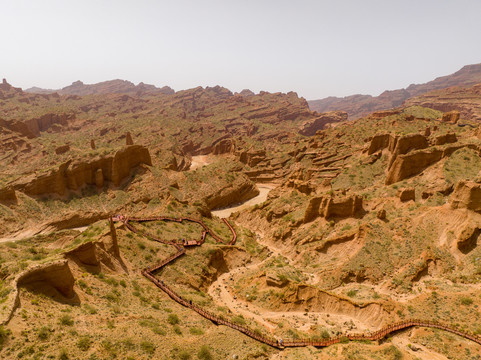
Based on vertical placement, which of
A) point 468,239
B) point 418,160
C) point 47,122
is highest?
point 47,122

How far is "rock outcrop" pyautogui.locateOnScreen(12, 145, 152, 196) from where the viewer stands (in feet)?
164

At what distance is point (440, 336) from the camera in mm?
19156

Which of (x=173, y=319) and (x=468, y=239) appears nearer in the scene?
(x=173, y=319)

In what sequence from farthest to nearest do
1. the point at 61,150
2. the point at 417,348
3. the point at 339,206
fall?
1. the point at 61,150
2. the point at 339,206
3. the point at 417,348

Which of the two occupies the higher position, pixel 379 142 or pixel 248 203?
pixel 379 142

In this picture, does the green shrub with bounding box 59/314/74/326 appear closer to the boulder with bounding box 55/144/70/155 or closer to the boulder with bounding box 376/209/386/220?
the boulder with bounding box 376/209/386/220

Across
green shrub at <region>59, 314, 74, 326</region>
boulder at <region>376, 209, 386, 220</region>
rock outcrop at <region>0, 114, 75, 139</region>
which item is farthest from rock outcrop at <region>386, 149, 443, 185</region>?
rock outcrop at <region>0, 114, 75, 139</region>

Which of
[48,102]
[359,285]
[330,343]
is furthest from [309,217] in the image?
[48,102]

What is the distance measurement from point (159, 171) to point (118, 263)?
35.4 metres

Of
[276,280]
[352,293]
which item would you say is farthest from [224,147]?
[352,293]

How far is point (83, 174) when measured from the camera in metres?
54.3

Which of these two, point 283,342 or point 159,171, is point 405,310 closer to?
point 283,342

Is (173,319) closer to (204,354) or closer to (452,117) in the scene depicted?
(204,354)

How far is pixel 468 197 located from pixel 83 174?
5871 centimetres
